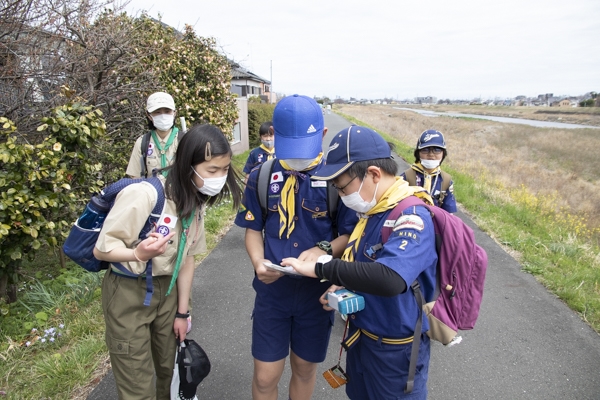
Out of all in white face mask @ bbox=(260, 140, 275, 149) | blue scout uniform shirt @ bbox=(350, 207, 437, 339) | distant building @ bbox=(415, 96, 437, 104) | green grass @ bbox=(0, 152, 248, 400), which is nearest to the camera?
blue scout uniform shirt @ bbox=(350, 207, 437, 339)

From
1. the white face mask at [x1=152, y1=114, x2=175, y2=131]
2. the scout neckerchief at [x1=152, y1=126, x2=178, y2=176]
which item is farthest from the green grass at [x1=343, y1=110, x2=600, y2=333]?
the white face mask at [x1=152, y1=114, x2=175, y2=131]

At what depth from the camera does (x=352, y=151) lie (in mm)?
1563

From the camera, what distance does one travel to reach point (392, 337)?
63.4 inches

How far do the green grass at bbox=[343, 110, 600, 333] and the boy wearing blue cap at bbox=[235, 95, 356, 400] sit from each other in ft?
10.9

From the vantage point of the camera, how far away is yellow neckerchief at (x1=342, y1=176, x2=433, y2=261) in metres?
1.58

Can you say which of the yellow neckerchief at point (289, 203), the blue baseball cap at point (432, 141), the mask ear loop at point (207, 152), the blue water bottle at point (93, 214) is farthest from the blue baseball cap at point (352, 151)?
the blue baseball cap at point (432, 141)

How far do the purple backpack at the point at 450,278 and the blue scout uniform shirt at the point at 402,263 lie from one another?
34 millimetres

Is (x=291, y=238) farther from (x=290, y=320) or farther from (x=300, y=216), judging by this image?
(x=290, y=320)

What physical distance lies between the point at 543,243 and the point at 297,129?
594 centimetres

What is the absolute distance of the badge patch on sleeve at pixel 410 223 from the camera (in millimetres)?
1465

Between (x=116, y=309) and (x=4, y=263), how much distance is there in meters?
1.95

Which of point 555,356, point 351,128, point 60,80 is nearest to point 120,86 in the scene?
point 60,80

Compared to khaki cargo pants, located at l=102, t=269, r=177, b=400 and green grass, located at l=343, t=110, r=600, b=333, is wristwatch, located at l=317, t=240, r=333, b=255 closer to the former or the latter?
khaki cargo pants, located at l=102, t=269, r=177, b=400

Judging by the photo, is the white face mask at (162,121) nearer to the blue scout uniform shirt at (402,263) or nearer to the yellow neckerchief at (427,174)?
the yellow neckerchief at (427,174)
